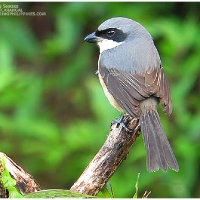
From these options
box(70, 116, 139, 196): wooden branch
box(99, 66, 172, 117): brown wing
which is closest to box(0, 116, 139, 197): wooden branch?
box(70, 116, 139, 196): wooden branch

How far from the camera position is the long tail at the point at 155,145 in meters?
3.72

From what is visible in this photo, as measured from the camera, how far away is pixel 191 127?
5332 millimetres

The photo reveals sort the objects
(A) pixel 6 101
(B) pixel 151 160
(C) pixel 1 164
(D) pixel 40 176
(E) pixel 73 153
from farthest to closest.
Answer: (D) pixel 40 176 < (E) pixel 73 153 < (A) pixel 6 101 < (B) pixel 151 160 < (C) pixel 1 164

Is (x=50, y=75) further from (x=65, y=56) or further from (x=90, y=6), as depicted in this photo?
(x=90, y=6)

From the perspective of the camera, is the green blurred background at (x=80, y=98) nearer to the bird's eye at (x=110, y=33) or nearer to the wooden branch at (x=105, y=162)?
the bird's eye at (x=110, y=33)

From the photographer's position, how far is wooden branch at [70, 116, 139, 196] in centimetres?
316

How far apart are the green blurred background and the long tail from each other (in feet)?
3.83

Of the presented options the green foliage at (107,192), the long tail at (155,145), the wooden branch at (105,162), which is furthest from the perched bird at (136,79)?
the green foliage at (107,192)

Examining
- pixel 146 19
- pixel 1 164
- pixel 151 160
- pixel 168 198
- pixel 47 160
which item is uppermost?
pixel 146 19

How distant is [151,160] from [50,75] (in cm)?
364

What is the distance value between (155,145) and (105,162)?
2.17 ft

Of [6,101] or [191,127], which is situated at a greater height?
[6,101]

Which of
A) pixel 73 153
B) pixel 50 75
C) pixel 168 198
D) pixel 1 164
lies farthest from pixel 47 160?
pixel 1 164

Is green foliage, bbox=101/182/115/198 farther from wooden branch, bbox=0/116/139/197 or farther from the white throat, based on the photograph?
the white throat
